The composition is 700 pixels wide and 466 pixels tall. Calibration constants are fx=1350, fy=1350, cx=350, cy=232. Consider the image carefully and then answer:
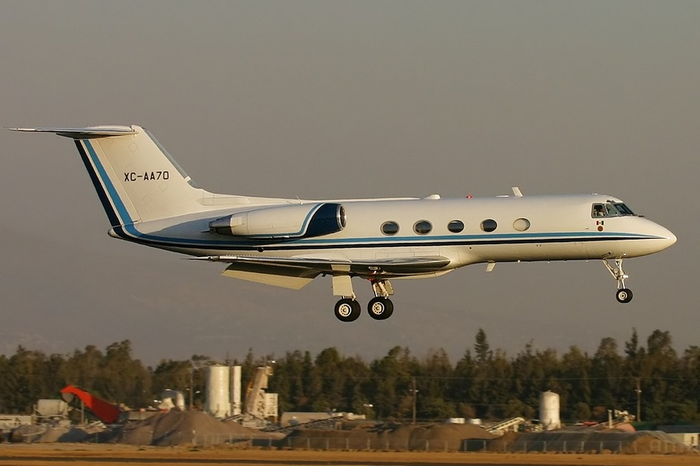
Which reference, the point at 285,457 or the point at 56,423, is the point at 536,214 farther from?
the point at 56,423

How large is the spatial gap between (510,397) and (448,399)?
399 cm

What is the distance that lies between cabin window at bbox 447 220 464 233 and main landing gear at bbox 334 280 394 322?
3747 millimetres

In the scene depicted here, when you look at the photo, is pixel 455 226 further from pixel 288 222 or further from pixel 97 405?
pixel 97 405

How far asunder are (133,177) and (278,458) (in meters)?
10.6

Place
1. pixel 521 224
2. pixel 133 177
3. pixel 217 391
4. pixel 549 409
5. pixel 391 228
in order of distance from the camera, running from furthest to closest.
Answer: pixel 217 391 → pixel 549 409 → pixel 133 177 → pixel 391 228 → pixel 521 224

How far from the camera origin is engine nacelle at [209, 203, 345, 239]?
1606 inches

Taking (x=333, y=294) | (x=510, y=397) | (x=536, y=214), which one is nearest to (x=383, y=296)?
(x=333, y=294)

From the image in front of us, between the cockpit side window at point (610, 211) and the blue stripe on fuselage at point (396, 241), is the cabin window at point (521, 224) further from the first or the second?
the cockpit side window at point (610, 211)

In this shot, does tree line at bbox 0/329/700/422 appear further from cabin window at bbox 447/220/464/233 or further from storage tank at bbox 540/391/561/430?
cabin window at bbox 447/220/464/233

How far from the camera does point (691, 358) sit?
8969 cm

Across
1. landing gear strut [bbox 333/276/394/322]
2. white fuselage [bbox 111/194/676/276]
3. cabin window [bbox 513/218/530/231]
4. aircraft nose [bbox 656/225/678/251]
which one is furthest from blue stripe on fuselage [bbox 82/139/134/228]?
aircraft nose [bbox 656/225/678/251]

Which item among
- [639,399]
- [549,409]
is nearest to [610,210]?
[549,409]

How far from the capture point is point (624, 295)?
132 feet

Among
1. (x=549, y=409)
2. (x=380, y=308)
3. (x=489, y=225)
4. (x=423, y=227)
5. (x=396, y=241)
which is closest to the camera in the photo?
(x=489, y=225)
